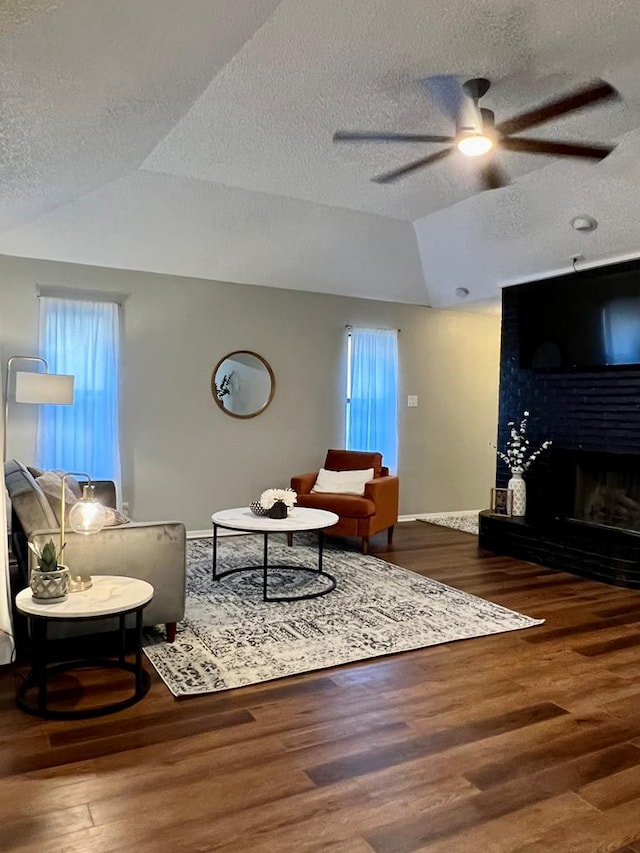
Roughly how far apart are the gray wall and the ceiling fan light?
3.41m

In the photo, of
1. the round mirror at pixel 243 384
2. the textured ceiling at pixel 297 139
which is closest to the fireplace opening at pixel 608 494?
the textured ceiling at pixel 297 139

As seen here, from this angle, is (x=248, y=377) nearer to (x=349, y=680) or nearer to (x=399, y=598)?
(x=399, y=598)

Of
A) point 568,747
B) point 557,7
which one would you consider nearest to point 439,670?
point 568,747

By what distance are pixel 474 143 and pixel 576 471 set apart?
3.58 m

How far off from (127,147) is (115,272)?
1.95 m

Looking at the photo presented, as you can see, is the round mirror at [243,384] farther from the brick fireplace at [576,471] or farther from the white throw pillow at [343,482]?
the brick fireplace at [576,471]

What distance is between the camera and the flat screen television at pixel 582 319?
5.07 meters

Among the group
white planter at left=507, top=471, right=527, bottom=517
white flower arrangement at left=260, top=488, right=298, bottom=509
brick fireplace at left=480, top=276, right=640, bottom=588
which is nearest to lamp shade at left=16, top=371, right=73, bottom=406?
white flower arrangement at left=260, top=488, right=298, bottom=509

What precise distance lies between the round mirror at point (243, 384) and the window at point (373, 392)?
98cm

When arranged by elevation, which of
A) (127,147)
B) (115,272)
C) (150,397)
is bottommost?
(150,397)

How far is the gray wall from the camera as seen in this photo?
18.7 ft

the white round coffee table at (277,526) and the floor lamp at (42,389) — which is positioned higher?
the floor lamp at (42,389)

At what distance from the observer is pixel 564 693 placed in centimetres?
286

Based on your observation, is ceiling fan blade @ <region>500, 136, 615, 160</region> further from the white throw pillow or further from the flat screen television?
the white throw pillow
